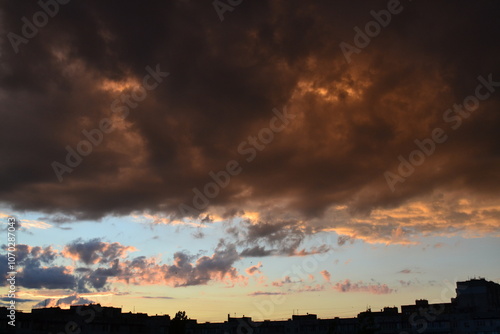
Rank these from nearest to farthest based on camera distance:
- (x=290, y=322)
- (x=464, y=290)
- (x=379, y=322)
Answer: (x=379, y=322), (x=290, y=322), (x=464, y=290)

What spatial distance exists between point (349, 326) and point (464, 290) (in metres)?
54.2

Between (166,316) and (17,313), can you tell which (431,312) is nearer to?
(166,316)

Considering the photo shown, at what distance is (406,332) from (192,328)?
61445mm

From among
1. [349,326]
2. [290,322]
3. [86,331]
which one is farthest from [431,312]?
[86,331]

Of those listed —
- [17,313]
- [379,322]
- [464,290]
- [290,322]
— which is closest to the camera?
[17,313]

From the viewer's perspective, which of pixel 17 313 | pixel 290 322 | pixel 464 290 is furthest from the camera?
pixel 464 290

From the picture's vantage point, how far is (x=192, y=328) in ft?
520

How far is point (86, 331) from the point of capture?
12038 centimetres

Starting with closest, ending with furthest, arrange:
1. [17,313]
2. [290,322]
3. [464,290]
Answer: [17,313], [290,322], [464,290]

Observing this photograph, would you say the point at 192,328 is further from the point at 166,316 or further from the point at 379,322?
the point at 379,322

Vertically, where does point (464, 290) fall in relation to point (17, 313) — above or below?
above

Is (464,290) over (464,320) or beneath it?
over

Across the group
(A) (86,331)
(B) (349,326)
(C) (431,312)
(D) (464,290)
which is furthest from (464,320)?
(A) (86,331)

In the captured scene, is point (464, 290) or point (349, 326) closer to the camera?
point (349, 326)
